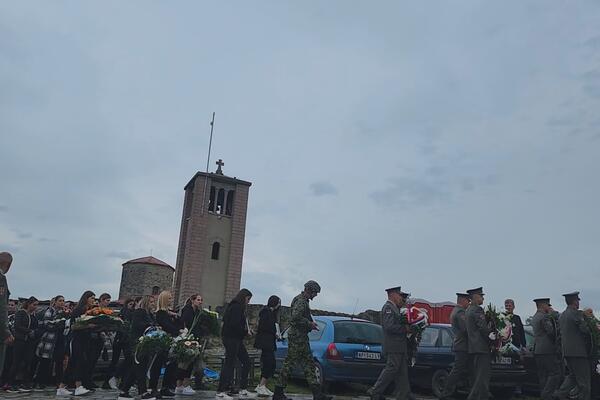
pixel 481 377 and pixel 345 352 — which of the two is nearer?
pixel 481 377

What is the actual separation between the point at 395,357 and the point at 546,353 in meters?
3.41

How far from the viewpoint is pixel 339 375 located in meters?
10.8

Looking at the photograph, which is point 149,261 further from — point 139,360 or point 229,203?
point 139,360

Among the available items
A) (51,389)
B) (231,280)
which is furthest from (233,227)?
(51,389)

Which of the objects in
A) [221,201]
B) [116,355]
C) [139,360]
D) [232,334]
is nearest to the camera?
[139,360]

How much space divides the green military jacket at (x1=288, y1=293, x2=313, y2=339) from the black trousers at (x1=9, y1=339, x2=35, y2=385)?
5.13m

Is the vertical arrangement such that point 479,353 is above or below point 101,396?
above

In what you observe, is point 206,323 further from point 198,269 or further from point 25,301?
point 198,269

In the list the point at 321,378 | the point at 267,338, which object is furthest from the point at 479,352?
the point at 267,338

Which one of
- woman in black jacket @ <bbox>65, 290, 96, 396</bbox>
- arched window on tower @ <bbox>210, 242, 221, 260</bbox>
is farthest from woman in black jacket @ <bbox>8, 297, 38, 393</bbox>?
arched window on tower @ <bbox>210, 242, 221, 260</bbox>

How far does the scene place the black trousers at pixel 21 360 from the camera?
429 inches

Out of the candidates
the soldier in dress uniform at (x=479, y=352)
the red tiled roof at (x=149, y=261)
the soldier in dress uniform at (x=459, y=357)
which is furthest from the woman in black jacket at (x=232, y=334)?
the red tiled roof at (x=149, y=261)

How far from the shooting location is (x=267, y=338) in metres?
10.2

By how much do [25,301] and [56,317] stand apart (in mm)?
643
